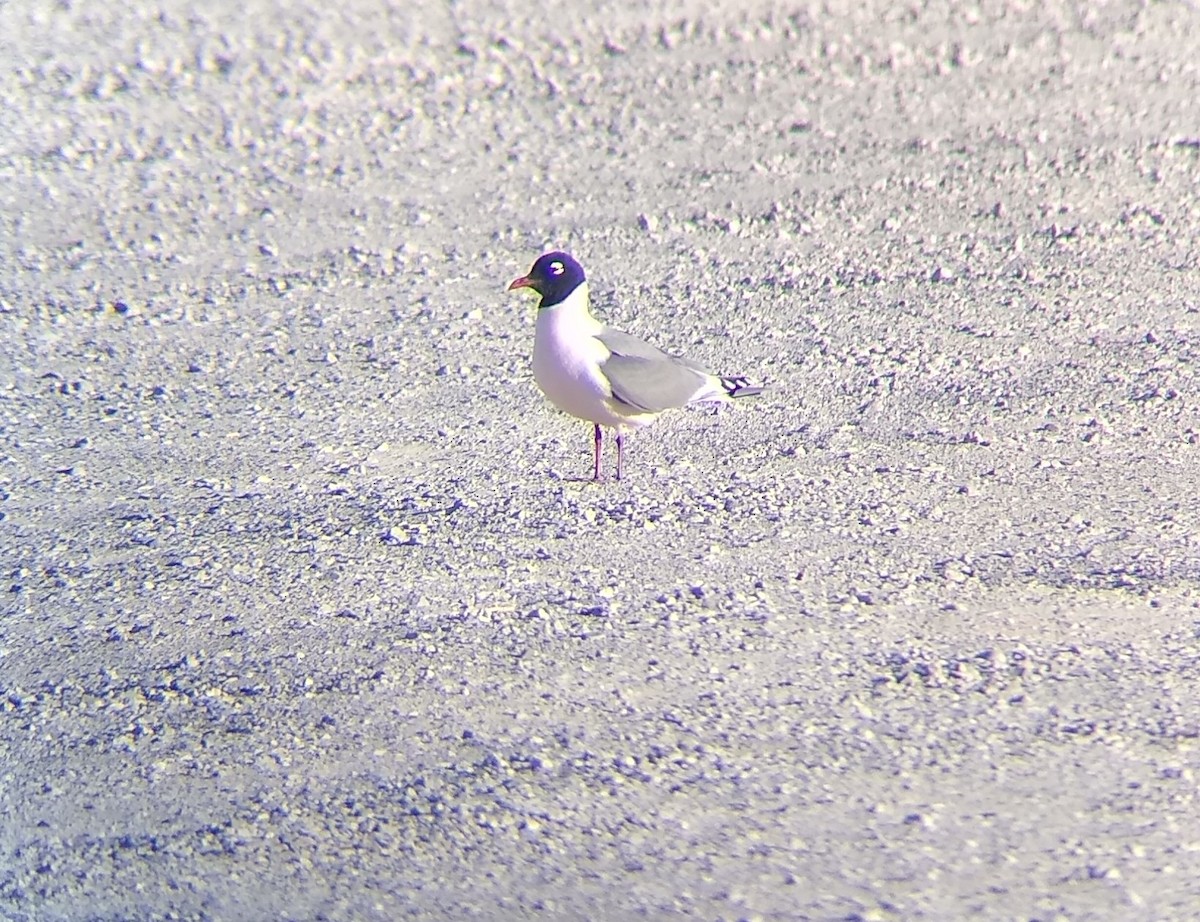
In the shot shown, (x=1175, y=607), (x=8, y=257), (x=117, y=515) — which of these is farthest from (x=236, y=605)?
(x=8, y=257)

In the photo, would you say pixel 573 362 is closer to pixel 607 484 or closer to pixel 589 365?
pixel 589 365

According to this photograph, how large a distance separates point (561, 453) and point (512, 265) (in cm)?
185

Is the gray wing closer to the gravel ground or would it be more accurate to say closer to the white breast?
the white breast

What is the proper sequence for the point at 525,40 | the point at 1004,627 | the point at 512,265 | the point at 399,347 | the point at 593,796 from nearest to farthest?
the point at 593,796 → the point at 1004,627 → the point at 399,347 → the point at 512,265 → the point at 525,40

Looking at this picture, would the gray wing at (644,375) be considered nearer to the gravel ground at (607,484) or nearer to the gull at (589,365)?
the gull at (589,365)

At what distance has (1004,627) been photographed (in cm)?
431

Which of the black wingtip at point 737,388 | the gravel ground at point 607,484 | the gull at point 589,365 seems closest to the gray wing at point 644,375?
the gull at point 589,365

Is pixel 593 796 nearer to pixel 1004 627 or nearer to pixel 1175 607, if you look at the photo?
pixel 1004 627

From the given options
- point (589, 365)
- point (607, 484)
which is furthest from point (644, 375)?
point (607, 484)

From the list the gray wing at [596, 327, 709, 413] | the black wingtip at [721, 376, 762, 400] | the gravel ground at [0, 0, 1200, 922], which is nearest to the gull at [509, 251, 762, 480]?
the gray wing at [596, 327, 709, 413]

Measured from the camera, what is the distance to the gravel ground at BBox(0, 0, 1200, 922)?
365 centimetres

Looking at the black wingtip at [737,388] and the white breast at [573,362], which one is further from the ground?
the white breast at [573,362]

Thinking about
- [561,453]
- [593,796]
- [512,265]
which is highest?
[512,265]

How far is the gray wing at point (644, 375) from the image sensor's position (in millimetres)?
4977
